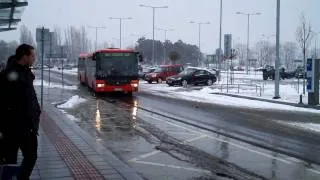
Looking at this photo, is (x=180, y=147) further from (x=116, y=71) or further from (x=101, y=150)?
(x=116, y=71)

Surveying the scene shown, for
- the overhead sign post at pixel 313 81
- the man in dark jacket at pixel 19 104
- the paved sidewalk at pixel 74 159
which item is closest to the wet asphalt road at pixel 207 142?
the paved sidewalk at pixel 74 159

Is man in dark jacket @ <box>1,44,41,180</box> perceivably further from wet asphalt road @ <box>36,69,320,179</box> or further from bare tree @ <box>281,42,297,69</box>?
bare tree @ <box>281,42,297,69</box>

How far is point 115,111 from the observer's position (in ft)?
71.7

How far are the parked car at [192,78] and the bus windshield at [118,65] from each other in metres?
13.4

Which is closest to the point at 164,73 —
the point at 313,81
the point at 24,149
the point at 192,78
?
the point at 192,78

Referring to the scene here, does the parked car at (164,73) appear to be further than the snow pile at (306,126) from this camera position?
Yes

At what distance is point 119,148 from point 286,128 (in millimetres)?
6513

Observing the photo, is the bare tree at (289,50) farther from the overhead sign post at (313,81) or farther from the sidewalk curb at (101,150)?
the sidewalk curb at (101,150)

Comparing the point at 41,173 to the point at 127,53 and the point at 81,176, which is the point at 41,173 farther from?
the point at 127,53

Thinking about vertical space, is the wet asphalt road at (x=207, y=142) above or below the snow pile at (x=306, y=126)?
above

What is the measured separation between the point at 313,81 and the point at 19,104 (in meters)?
20.9

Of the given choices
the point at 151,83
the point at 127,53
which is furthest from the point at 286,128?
the point at 151,83

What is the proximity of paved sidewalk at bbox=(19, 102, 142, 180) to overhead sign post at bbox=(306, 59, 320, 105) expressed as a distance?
1417 cm

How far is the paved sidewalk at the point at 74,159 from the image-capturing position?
833 centimetres
